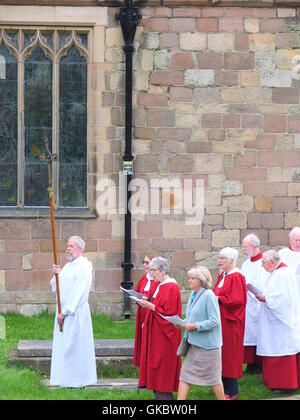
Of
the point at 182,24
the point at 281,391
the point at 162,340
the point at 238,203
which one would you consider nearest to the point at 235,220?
the point at 238,203

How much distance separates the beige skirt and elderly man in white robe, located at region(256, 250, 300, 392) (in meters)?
1.62

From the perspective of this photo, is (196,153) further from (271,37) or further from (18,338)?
(18,338)

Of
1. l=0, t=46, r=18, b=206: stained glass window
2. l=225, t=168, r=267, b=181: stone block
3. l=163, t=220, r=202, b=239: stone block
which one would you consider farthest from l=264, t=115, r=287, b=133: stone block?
l=0, t=46, r=18, b=206: stained glass window

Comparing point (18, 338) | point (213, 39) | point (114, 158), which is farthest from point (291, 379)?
point (213, 39)

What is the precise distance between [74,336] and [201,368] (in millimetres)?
2016

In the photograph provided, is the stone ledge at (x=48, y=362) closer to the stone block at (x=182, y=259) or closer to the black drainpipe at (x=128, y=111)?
the black drainpipe at (x=128, y=111)

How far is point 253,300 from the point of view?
1245 centimetres

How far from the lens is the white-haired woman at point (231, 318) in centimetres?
1102

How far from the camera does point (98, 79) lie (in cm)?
1565

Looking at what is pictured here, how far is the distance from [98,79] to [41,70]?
36.8 inches

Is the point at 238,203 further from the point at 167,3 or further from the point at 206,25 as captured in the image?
the point at 167,3

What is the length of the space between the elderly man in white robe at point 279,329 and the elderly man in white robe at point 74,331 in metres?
2.06

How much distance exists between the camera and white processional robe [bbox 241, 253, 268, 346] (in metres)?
12.3

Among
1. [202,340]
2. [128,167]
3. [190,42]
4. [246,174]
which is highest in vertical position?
[190,42]
